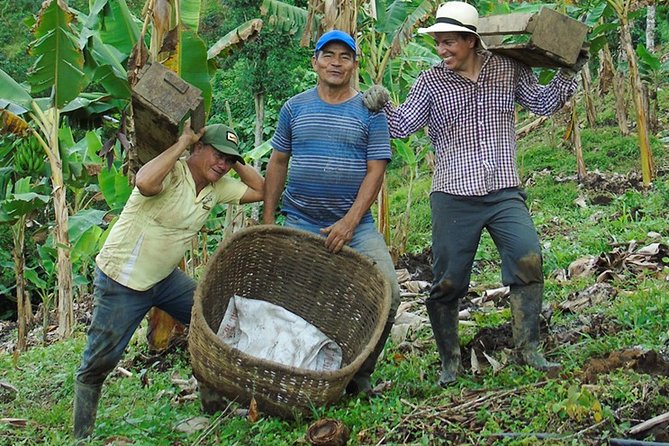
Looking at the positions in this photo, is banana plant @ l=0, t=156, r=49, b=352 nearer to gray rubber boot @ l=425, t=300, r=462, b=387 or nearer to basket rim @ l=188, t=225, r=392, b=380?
basket rim @ l=188, t=225, r=392, b=380

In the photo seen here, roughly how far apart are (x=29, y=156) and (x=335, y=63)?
4.82 meters

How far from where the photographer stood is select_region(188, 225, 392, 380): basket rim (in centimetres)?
379

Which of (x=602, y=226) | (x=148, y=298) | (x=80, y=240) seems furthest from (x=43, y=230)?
(x=602, y=226)

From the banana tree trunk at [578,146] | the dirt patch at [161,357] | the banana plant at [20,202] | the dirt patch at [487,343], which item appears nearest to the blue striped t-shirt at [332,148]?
the dirt patch at [487,343]

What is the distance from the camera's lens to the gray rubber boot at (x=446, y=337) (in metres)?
4.57

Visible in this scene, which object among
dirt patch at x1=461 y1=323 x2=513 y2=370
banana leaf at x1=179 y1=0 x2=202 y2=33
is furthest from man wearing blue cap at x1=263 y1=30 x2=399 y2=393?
banana leaf at x1=179 y1=0 x2=202 y2=33

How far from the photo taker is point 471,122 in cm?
436

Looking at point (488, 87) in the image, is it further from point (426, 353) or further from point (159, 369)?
point (159, 369)

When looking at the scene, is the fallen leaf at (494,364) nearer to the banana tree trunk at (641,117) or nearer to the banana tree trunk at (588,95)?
the banana tree trunk at (641,117)

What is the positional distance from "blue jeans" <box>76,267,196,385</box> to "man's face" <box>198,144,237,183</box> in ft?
2.18

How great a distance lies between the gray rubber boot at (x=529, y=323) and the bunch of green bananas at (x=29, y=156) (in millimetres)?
5509

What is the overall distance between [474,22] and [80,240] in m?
5.24

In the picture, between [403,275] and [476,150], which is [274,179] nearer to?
[476,150]

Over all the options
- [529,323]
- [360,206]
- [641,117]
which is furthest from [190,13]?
[641,117]
